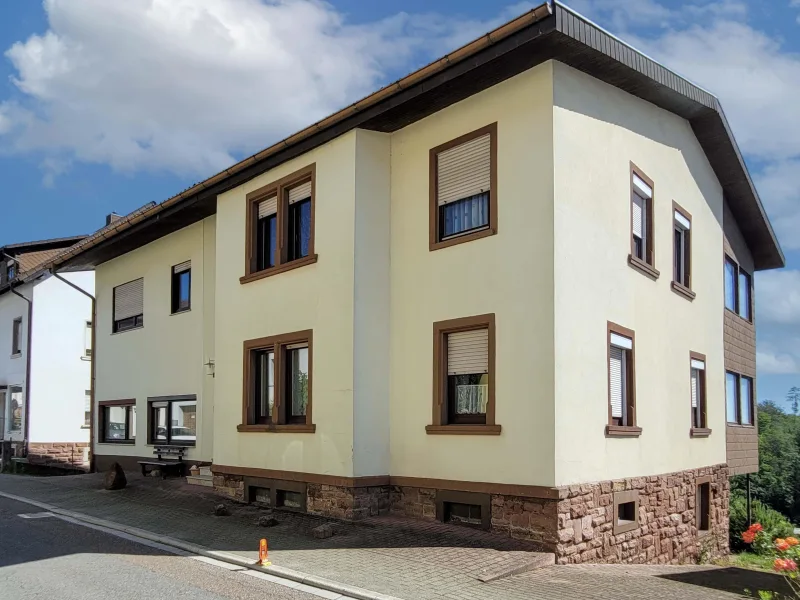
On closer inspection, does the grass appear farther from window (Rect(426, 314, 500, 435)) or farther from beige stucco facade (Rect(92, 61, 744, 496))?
window (Rect(426, 314, 500, 435))

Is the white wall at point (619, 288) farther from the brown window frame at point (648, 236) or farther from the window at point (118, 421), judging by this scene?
the window at point (118, 421)

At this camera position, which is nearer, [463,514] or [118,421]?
[463,514]

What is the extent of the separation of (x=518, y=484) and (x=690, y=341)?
6.77m

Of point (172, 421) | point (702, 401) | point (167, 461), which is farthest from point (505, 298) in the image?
point (167, 461)

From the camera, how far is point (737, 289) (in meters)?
20.9

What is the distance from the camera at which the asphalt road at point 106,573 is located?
8625 mm

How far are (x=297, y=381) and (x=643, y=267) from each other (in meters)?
6.19

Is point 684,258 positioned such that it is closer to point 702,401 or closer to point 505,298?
point 702,401

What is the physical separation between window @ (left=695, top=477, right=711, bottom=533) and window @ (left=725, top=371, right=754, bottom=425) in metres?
2.85

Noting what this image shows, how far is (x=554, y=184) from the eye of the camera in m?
11.3

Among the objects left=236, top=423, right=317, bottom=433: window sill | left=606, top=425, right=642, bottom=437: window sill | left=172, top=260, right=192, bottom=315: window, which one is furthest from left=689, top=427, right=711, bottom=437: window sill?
left=172, top=260, right=192, bottom=315: window

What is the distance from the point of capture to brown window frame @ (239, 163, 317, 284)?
14234 millimetres

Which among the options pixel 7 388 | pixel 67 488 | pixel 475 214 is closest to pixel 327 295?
pixel 475 214

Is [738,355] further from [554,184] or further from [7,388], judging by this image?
[7,388]
